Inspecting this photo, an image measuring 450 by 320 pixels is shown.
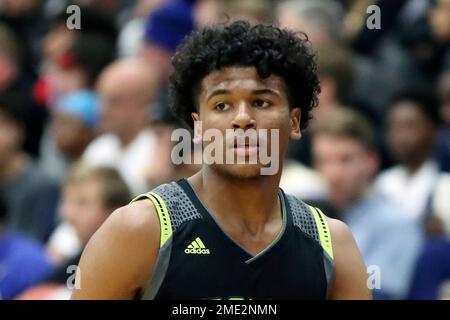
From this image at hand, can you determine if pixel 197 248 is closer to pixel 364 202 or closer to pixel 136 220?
pixel 136 220

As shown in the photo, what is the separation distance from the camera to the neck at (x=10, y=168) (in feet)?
26.6

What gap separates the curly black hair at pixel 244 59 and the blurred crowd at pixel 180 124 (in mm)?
2144

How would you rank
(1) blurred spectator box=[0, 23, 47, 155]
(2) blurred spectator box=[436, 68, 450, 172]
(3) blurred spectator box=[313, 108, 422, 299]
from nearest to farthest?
1. (3) blurred spectator box=[313, 108, 422, 299]
2. (2) blurred spectator box=[436, 68, 450, 172]
3. (1) blurred spectator box=[0, 23, 47, 155]

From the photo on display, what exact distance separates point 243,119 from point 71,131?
4.22 m

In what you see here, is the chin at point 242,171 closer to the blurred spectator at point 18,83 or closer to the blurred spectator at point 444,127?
the blurred spectator at point 444,127

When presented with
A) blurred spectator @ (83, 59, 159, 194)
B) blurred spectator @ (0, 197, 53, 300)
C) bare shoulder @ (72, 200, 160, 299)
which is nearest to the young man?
bare shoulder @ (72, 200, 160, 299)

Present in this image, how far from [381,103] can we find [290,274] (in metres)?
3.82

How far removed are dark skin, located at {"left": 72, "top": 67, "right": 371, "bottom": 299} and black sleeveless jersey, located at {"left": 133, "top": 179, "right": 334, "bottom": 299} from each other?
0.04 m

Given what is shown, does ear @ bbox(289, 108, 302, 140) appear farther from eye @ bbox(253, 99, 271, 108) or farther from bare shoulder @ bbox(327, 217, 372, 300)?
bare shoulder @ bbox(327, 217, 372, 300)

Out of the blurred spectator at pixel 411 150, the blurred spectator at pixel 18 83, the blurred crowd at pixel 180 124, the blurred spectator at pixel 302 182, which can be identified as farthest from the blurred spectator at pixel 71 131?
the blurred spectator at pixel 411 150

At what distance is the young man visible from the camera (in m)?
4.17

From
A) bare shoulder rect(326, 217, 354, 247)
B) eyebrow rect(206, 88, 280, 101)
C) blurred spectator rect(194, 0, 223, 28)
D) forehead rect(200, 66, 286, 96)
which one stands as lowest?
bare shoulder rect(326, 217, 354, 247)

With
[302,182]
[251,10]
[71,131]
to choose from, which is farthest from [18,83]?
[302,182]

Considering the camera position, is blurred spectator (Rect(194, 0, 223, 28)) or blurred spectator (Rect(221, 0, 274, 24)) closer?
blurred spectator (Rect(221, 0, 274, 24))
